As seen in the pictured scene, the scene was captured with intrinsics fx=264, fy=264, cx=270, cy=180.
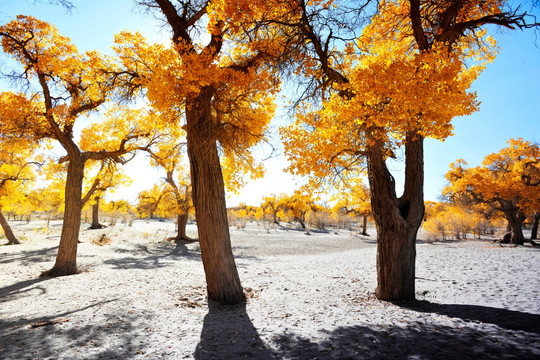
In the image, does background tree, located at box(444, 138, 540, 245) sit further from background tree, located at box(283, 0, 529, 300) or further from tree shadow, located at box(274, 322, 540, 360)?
tree shadow, located at box(274, 322, 540, 360)

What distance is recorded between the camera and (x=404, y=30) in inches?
237

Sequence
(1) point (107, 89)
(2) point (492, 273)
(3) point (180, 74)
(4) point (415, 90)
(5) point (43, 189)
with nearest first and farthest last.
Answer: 1. (4) point (415, 90)
2. (3) point (180, 74)
3. (1) point (107, 89)
4. (2) point (492, 273)
5. (5) point (43, 189)

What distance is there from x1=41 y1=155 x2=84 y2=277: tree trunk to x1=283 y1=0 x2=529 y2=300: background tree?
7.21m

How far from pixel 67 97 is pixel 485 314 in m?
12.0

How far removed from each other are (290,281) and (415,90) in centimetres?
593

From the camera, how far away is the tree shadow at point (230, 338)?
10.6 ft

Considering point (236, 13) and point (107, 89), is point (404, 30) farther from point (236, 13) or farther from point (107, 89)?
point (107, 89)

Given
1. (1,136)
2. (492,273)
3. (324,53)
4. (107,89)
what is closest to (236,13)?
(324,53)

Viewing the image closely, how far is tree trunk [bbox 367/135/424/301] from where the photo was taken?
5367 mm

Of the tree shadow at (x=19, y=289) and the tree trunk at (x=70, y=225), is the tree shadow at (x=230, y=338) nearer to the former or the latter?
the tree shadow at (x=19, y=289)

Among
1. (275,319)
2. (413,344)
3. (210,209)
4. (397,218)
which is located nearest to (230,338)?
(275,319)

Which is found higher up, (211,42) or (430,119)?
(211,42)

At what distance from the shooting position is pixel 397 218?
5.33m

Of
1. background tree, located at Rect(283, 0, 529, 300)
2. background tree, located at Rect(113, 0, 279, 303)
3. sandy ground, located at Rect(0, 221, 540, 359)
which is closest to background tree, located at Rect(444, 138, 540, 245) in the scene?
sandy ground, located at Rect(0, 221, 540, 359)
